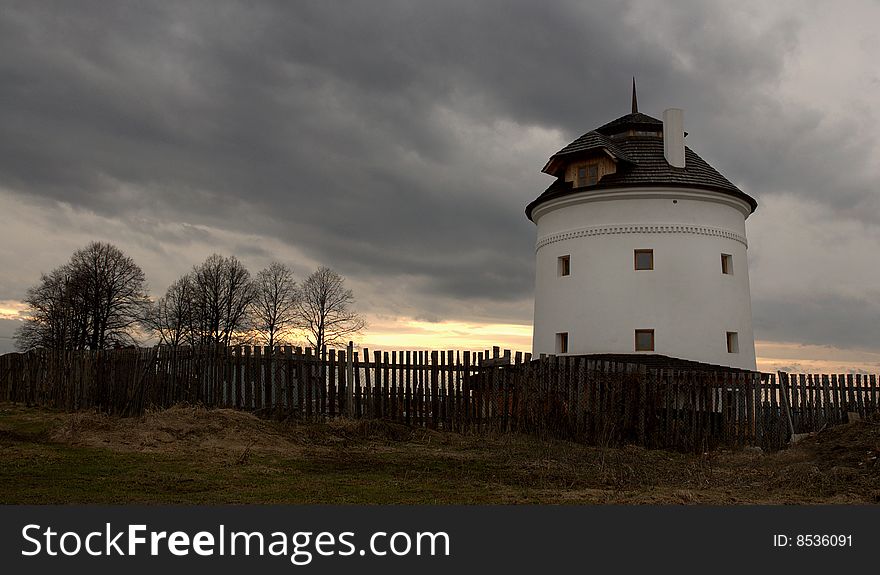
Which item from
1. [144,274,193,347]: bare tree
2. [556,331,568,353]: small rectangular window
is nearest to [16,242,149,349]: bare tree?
[144,274,193,347]: bare tree

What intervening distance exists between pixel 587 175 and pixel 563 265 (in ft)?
10.6

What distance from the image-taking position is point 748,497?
431 inches

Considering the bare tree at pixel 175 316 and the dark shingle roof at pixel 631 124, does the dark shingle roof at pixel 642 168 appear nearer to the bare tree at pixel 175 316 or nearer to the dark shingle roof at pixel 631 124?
the dark shingle roof at pixel 631 124

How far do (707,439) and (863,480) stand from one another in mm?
6769

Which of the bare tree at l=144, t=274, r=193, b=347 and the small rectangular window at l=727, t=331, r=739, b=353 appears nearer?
the small rectangular window at l=727, t=331, r=739, b=353

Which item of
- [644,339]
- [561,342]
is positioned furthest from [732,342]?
[561,342]

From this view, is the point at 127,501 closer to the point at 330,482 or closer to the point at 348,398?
the point at 330,482

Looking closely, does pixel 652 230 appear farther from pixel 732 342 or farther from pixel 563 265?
pixel 732 342

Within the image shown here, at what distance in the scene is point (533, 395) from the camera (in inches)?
749

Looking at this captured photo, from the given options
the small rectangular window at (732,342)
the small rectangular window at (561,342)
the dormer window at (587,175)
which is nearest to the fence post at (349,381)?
the small rectangular window at (561,342)

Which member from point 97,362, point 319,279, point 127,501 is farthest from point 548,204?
point 319,279

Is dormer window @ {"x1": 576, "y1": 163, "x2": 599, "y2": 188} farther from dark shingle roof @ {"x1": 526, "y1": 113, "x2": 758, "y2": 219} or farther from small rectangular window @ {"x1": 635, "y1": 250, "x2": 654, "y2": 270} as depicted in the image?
small rectangular window @ {"x1": 635, "y1": 250, "x2": 654, "y2": 270}

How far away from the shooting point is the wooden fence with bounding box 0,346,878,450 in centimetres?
1859

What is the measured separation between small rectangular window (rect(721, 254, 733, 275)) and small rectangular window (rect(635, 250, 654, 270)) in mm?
2713
